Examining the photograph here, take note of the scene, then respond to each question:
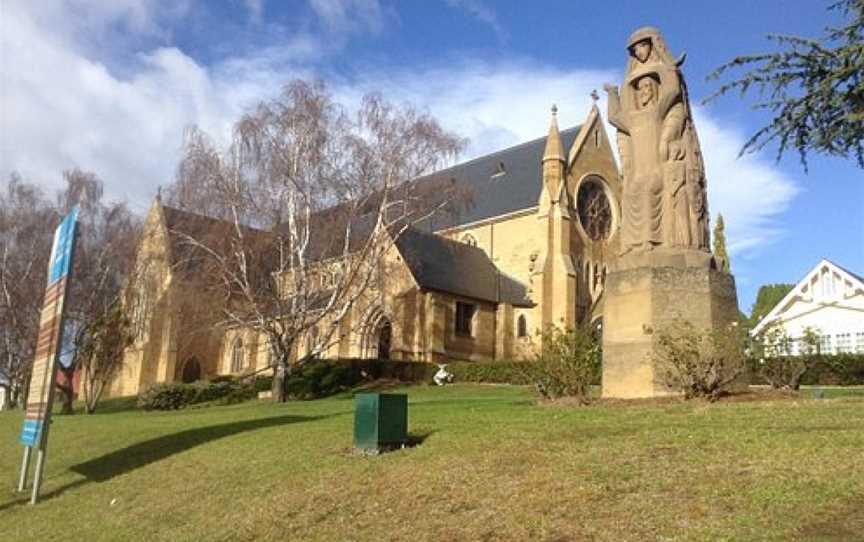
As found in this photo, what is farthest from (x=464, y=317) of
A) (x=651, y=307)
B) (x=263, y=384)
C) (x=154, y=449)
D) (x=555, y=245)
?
(x=651, y=307)

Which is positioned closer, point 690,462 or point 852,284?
point 690,462

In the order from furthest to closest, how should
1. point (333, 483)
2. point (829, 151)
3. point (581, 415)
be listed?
point (829, 151) → point (581, 415) → point (333, 483)

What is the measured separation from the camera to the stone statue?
1306cm

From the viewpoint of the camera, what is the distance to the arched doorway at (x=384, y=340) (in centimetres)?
3978

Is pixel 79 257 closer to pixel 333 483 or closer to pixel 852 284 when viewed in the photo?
pixel 333 483

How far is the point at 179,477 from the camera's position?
11.1 metres

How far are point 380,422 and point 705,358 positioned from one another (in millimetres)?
5144

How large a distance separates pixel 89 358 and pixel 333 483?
84.4ft

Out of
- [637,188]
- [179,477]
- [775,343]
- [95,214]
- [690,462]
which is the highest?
[95,214]

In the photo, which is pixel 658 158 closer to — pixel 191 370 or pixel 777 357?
pixel 777 357

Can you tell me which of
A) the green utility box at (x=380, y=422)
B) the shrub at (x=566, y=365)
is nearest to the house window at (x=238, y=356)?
the shrub at (x=566, y=365)

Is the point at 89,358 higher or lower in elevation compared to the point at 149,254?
lower

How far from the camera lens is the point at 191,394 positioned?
3089 cm

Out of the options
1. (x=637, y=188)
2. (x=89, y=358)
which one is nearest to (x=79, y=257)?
(x=89, y=358)
